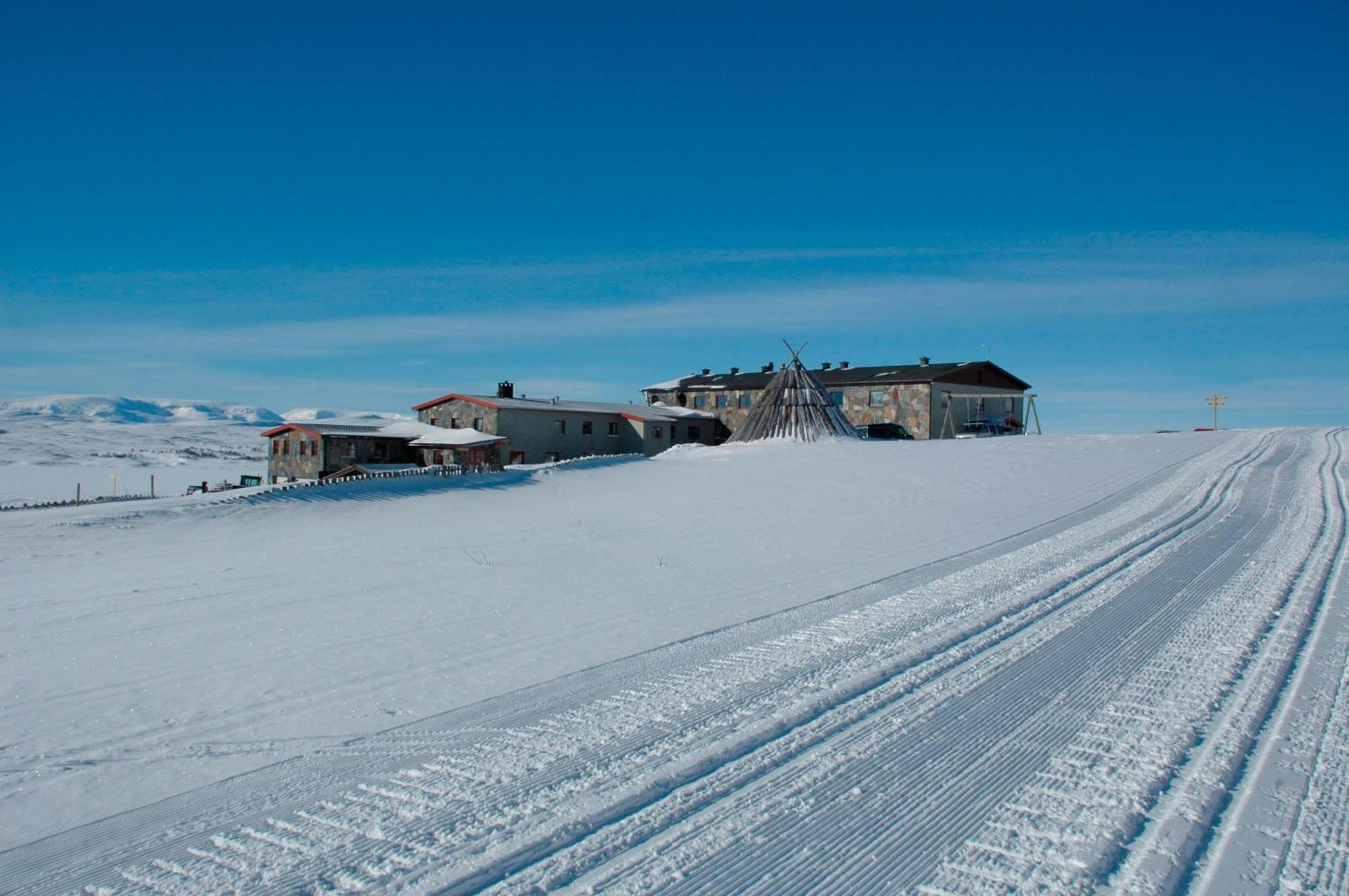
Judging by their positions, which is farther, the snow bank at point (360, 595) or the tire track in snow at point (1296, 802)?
the snow bank at point (360, 595)

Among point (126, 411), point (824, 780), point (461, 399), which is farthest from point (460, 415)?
point (126, 411)

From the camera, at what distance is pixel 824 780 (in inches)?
173

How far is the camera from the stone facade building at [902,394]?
45344mm

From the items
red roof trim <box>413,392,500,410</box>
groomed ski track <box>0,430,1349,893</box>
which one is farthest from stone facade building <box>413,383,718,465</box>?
groomed ski track <box>0,430,1349,893</box>

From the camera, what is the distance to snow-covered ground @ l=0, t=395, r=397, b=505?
43188mm

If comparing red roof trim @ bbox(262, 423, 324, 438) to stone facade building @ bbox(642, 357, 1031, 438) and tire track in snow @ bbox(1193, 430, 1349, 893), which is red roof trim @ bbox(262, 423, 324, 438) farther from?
tire track in snow @ bbox(1193, 430, 1349, 893)

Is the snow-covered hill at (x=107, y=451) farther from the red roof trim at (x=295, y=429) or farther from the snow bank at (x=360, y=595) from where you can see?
the snow bank at (x=360, y=595)

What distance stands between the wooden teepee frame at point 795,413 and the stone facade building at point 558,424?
658 cm

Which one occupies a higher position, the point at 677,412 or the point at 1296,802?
the point at 677,412

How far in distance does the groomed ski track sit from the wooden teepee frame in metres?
31.1

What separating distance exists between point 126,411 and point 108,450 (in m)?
93.1

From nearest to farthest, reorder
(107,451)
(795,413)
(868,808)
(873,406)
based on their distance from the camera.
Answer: (868,808)
(795,413)
(873,406)
(107,451)

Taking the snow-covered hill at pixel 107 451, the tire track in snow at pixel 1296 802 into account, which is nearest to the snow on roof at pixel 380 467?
the snow-covered hill at pixel 107 451

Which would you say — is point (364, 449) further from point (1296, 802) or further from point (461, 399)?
point (1296, 802)
